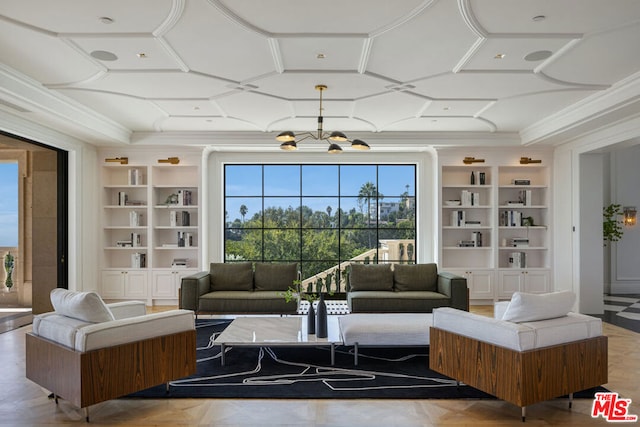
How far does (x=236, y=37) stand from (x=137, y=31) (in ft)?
2.53

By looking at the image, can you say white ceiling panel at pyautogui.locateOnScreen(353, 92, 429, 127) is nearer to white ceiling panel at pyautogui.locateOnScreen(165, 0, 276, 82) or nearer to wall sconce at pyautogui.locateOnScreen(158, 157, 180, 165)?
white ceiling panel at pyautogui.locateOnScreen(165, 0, 276, 82)

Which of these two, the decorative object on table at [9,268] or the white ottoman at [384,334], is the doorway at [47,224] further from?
the white ottoman at [384,334]

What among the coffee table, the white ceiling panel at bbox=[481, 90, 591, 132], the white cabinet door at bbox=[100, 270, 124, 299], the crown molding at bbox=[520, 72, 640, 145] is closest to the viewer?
the coffee table

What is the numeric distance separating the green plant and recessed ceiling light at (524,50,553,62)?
17.2ft

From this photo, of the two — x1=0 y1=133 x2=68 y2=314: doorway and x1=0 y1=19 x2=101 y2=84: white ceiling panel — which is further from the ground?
x1=0 y1=19 x2=101 y2=84: white ceiling panel

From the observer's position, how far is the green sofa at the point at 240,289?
6.14m

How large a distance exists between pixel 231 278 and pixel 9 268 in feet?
13.0

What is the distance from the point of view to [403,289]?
263 inches

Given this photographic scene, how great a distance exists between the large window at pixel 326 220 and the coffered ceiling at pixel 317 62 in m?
1.99

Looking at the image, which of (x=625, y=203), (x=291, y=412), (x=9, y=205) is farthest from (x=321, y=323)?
(x=625, y=203)

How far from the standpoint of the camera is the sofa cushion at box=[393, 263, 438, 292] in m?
6.67

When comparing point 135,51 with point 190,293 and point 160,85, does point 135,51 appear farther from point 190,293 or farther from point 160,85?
point 190,293

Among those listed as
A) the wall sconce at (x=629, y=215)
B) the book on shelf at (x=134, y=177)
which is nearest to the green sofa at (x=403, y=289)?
the book on shelf at (x=134, y=177)

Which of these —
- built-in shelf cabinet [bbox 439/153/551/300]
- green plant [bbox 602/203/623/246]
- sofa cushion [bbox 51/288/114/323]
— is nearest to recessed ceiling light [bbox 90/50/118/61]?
sofa cushion [bbox 51/288/114/323]
